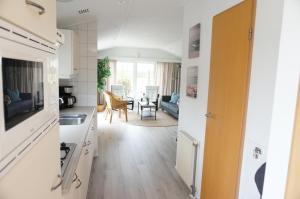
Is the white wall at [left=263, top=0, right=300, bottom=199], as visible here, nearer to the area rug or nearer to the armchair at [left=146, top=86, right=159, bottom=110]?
the area rug

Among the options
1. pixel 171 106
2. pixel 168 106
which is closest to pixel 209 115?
pixel 171 106

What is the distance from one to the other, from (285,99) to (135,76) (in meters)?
7.93

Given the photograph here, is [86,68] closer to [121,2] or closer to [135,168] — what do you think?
[121,2]

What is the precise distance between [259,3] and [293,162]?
1.14m

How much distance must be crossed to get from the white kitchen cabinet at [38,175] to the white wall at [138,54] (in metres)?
7.50

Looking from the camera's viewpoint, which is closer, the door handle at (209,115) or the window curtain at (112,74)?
the door handle at (209,115)

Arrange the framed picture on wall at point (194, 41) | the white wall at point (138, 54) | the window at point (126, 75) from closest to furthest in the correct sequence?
the framed picture on wall at point (194, 41) → the white wall at point (138, 54) → the window at point (126, 75)

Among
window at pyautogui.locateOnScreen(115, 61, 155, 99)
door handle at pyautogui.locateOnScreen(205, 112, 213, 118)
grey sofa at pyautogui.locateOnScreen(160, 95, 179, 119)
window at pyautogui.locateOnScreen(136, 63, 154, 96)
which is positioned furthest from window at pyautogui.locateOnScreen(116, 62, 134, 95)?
door handle at pyautogui.locateOnScreen(205, 112, 213, 118)

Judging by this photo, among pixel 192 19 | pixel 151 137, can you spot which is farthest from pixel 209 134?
pixel 151 137

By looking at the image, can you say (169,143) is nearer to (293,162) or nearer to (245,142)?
(245,142)

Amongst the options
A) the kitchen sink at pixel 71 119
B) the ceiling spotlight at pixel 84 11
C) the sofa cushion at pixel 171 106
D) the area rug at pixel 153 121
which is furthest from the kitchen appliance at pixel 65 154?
the sofa cushion at pixel 171 106

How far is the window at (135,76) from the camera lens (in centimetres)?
845

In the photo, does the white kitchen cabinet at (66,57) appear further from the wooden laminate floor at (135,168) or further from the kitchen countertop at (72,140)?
the wooden laminate floor at (135,168)

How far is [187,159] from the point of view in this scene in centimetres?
260
